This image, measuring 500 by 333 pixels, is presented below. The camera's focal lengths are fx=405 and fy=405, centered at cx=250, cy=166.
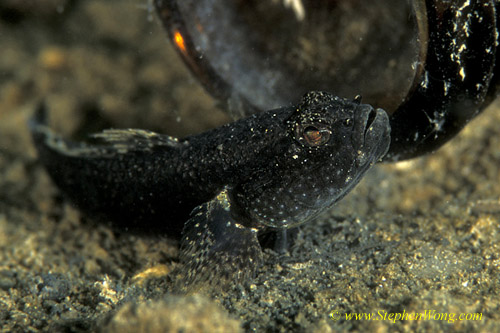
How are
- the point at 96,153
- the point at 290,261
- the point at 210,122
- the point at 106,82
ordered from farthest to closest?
the point at 106,82 < the point at 210,122 < the point at 96,153 < the point at 290,261

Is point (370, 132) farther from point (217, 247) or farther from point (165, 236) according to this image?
point (165, 236)

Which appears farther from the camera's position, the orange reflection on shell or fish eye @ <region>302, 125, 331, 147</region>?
the orange reflection on shell

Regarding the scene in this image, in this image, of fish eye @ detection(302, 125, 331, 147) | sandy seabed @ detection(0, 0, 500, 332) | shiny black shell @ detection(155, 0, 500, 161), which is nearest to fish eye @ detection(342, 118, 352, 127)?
fish eye @ detection(302, 125, 331, 147)

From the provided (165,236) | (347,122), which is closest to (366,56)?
(347,122)

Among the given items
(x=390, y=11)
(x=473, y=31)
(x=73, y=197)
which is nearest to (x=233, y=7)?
(x=390, y=11)

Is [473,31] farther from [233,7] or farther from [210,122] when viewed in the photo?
[210,122]

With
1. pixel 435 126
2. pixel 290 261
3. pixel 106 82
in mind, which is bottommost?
pixel 290 261

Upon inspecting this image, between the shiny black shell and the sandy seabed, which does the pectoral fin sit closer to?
the sandy seabed
